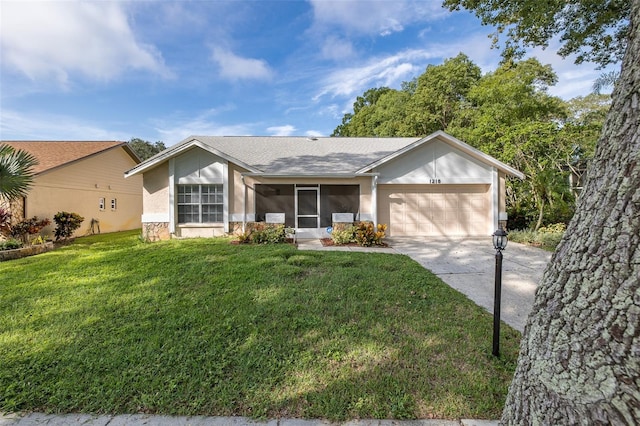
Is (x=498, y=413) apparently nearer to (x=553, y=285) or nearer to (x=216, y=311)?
(x=553, y=285)

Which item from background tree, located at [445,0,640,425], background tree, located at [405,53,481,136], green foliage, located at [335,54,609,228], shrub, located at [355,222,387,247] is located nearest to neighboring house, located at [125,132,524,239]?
shrub, located at [355,222,387,247]

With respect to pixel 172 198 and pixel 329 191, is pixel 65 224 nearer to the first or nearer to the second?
pixel 172 198

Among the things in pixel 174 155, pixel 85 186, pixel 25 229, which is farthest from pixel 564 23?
pixel 85 186

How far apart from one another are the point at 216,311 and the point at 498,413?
3.71 m

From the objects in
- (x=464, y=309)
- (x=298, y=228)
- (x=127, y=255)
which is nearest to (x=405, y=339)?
(x=464, y=309)

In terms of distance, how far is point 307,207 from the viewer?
12148 mm

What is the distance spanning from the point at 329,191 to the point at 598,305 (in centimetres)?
1098

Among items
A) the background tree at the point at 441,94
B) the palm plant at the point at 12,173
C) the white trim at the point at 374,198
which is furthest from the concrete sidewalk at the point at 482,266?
the background tree at the point at 441,94

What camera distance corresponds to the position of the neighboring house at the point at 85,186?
12.7 m

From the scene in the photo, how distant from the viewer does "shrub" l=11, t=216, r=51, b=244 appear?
423 inches

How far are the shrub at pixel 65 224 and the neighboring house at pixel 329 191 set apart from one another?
477cm

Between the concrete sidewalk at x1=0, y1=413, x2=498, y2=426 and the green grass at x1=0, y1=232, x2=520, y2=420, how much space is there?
0.22 ft

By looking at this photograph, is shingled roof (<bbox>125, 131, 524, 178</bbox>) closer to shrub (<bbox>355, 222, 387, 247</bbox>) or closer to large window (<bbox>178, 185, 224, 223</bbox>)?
large window (<bbox>178, 185, 224, 223</bbox>)

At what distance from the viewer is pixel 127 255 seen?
7.90m
